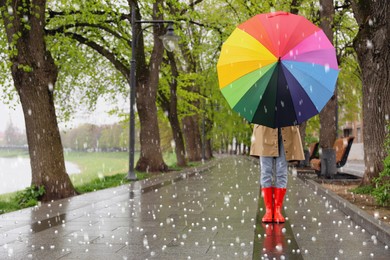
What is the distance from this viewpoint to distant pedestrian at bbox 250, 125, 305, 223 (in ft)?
23.3

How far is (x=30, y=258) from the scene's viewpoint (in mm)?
5172

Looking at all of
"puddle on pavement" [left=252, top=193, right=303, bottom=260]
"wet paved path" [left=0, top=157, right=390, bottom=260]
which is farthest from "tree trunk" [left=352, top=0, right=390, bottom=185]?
"puddle on pavement" [left=252, top=193, right=303, bottom=260]

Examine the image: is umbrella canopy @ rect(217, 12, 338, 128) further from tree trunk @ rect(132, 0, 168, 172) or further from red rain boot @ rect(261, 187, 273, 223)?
tree trunk @ rect(132, 0, 168, 172)

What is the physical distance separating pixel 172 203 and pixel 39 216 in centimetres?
295

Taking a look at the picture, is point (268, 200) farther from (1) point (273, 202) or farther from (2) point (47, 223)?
(2) point (47, 223)

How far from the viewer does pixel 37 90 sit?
11.4m

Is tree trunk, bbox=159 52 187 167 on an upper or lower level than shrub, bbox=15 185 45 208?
upper

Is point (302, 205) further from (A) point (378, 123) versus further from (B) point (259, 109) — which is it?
(B) point (259, 109)

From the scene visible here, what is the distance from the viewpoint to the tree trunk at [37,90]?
1128 centimetres

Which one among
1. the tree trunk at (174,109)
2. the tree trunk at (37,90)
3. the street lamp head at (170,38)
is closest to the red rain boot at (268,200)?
the tree trunk at (37,90)

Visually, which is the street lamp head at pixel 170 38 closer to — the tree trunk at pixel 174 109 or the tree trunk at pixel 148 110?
the tree trunk at pixel 148 110

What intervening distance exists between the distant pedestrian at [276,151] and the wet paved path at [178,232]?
1.83ft

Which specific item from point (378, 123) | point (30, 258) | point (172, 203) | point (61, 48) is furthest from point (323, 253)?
point (61, 48)

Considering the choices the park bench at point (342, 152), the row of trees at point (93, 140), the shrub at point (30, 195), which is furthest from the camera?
the row of trees at point (93, 140)
